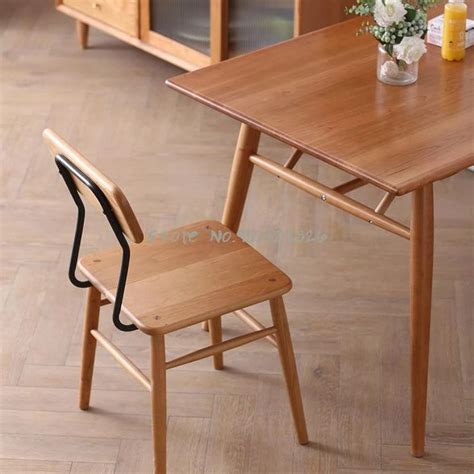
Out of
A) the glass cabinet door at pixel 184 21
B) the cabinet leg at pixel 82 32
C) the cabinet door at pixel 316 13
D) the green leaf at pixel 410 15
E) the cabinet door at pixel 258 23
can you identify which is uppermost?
the green leaf at pixel 410 15

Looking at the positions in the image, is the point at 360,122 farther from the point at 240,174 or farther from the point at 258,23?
the point at 258,23

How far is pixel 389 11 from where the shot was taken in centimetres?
275

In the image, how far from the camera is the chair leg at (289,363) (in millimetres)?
2723

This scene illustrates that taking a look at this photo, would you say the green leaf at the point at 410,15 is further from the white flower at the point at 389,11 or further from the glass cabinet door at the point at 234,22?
the glass cabinet door at the point at 234,22

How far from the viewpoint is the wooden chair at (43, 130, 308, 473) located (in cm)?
248

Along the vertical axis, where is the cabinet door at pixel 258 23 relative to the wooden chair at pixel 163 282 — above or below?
below

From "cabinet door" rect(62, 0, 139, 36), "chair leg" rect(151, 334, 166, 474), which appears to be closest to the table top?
"chair leg" rect(151, 334, 166, 474)

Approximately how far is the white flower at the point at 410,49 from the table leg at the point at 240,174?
1.41 ft

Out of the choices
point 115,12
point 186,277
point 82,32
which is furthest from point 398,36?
point 82,32

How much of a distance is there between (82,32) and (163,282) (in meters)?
2.57

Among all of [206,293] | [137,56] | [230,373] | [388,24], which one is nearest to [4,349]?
[230,373]

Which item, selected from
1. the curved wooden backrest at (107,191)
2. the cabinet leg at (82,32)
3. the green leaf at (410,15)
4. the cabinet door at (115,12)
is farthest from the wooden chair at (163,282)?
the cabinet leg at (82,32)

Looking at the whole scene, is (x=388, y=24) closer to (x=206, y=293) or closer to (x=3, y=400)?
(x=206, y=293)

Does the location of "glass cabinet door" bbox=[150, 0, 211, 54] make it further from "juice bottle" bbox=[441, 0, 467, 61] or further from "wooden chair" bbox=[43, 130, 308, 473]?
"wooden chair" bbox=[43, 130, 308, 473]
